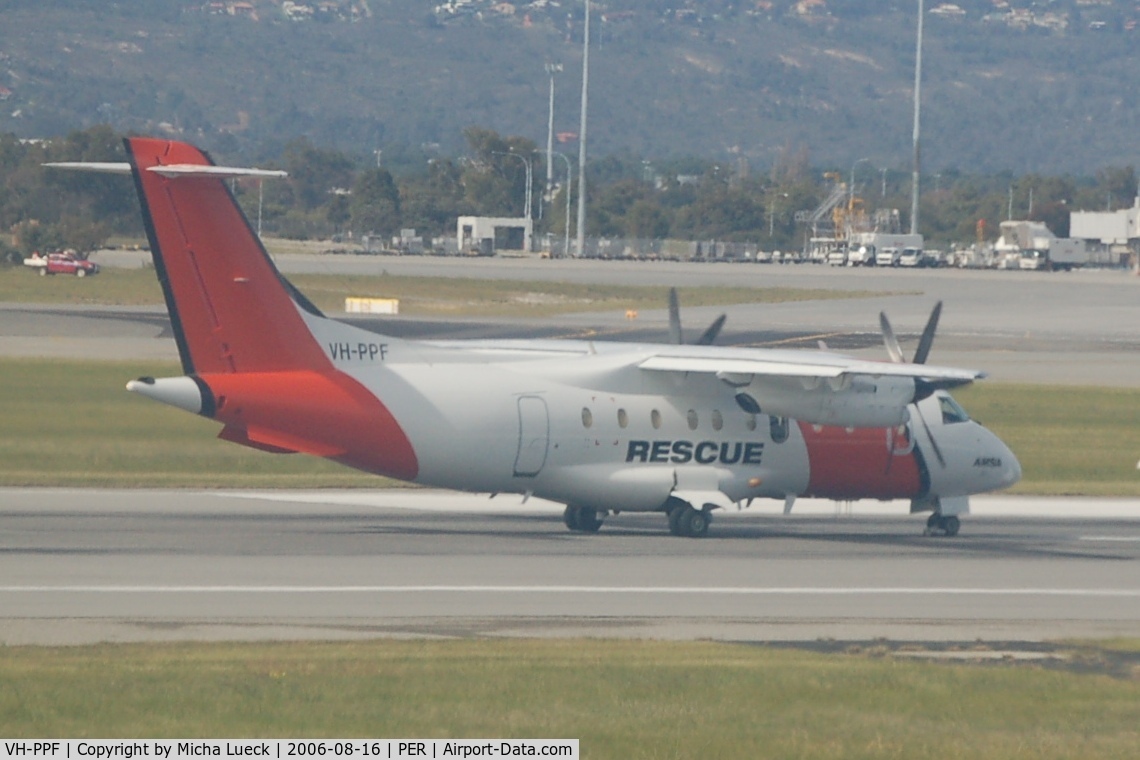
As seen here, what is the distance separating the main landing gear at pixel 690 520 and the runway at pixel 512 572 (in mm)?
352

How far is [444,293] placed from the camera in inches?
3585

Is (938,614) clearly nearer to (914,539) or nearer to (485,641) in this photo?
(485,641)

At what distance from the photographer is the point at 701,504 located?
26391mm

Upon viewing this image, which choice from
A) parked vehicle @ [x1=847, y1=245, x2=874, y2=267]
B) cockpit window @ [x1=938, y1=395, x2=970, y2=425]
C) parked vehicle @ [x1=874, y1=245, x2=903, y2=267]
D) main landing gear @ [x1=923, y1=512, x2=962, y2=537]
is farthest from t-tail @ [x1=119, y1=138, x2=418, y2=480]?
parked vehicle @ [x1=874, y1=245, x2=903, y2=267]

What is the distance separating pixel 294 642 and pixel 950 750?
6950 millimetres

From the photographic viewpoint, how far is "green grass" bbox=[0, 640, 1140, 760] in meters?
13.1

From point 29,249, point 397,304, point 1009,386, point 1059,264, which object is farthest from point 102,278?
point 1059,264

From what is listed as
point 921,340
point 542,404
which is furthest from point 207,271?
point 921,340

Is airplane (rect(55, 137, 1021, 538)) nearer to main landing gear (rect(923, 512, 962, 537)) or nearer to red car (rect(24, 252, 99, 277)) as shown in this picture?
main landing gear (rect(923, 512, 962, 537))

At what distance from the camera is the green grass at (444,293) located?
81250 mm

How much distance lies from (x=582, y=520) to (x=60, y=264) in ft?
228

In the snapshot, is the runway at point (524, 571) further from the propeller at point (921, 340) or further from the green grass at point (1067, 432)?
the green grass at point (1067, 432)

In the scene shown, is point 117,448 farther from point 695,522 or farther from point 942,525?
point 942,525
